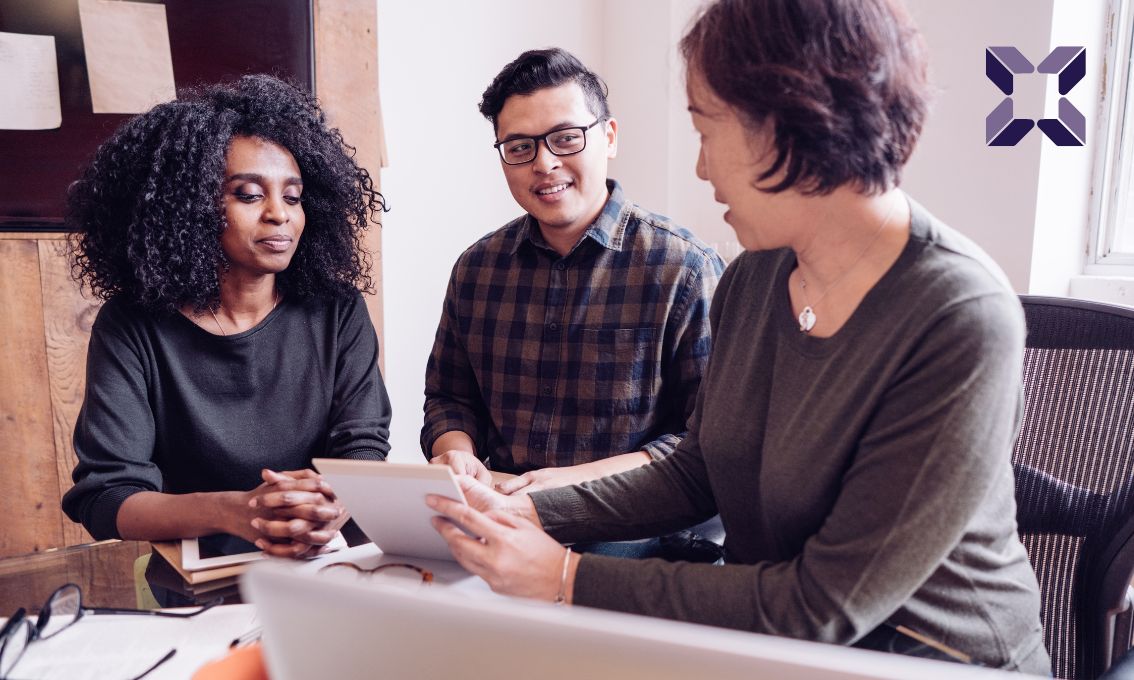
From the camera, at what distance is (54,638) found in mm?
842

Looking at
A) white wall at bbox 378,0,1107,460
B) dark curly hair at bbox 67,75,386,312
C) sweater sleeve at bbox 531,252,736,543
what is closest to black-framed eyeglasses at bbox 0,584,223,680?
sweater sleeve at bbox 531,252,736,543

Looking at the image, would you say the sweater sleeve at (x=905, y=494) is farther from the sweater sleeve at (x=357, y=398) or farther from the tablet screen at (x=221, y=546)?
the sweater sleeve at (x=357, y=398)

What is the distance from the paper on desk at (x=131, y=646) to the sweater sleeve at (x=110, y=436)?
0.42 m

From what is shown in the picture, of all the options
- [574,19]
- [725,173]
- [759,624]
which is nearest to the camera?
[759,624]

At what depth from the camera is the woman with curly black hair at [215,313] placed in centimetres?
139

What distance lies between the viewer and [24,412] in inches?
78.9

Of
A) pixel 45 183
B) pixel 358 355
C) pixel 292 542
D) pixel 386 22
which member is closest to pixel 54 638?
pixel 292 542

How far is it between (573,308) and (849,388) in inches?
33.6

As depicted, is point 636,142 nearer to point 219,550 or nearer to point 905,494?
point 219,550

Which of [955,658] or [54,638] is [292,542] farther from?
[955,658]

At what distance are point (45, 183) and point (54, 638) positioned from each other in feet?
5.00

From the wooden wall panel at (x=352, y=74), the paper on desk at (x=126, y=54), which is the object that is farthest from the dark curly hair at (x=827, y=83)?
the paper on desk at (x=126, y=54)

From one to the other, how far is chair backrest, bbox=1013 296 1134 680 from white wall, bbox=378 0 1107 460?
57.1 inches

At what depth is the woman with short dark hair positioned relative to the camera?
763mm
